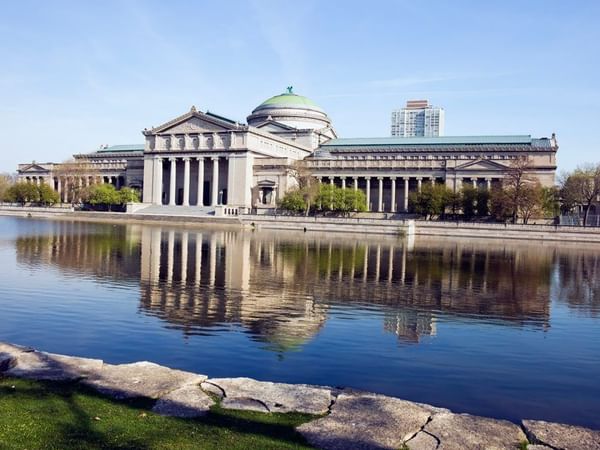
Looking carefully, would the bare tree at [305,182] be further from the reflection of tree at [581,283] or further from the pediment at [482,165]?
the reflection of tree at [581,283]

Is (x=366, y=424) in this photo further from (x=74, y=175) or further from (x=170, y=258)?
(x=74, y=175)

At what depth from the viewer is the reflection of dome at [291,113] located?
137500 mm

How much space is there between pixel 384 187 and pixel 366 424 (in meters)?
107

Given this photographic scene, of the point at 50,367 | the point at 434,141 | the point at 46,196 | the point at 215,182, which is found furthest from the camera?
the point at 46,196

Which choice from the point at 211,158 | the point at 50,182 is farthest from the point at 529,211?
the point at 50,182

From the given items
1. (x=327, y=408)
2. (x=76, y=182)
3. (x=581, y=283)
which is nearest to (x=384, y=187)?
(x=76, y=182)

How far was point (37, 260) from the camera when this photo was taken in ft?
114

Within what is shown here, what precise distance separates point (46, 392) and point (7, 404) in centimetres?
96

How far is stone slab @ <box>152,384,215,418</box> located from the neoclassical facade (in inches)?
3614

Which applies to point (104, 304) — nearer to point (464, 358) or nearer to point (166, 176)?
point (464, 358)

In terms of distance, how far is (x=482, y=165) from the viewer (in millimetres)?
102312

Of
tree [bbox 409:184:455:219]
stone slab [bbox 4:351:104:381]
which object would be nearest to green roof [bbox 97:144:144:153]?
tree [bbox 409:184:455:219]

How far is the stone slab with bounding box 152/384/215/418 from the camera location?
996 centimetres

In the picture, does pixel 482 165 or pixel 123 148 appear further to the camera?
pixel 123 148
